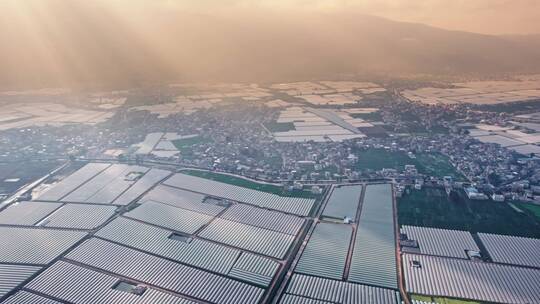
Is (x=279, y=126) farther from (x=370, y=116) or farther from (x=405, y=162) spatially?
(x=405, y=162)

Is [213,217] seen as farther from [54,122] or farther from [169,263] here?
[54,122]

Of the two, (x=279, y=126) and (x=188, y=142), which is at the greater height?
(x=279, y=126)

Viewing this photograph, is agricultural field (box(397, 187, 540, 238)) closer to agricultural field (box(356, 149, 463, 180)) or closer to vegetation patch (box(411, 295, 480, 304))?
agricultural field (box(356, 149, 463, 180))

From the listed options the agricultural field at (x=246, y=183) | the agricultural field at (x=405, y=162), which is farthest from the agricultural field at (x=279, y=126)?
the agricultural field at (x=246, y=183)

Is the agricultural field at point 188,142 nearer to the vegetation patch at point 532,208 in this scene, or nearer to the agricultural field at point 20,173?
the agricultural field at point 20,173

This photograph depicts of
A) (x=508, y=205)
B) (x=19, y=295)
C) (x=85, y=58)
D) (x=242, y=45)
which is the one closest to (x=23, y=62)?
(x=85, y=58)

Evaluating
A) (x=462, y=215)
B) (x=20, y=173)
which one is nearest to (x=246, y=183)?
(x=462, y=215)
